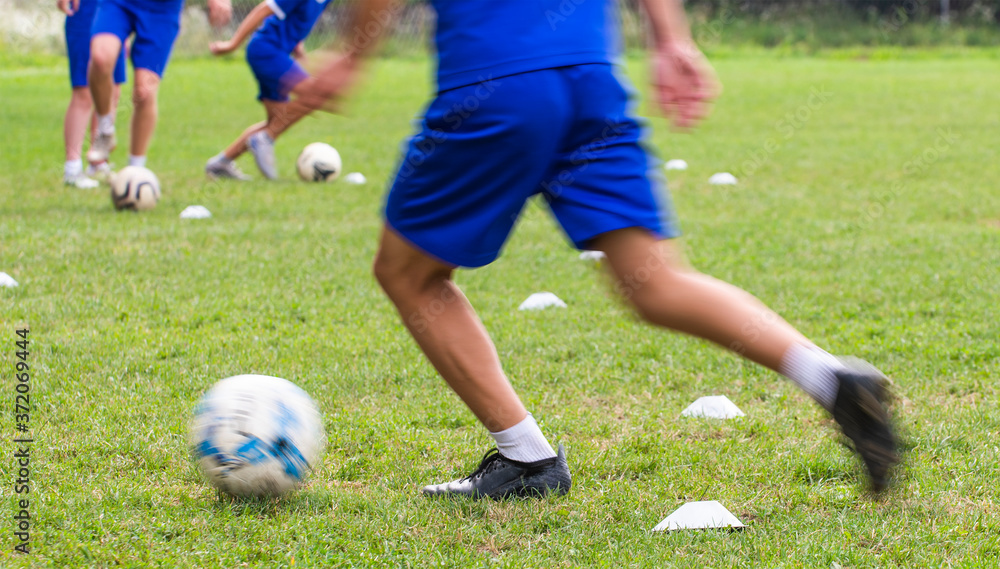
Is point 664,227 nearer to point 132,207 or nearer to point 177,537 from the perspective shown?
point 177,537

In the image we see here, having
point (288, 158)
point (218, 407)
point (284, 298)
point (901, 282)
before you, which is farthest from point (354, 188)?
point (218, 407)

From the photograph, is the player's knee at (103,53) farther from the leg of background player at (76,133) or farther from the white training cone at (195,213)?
the white training cone at (195,213)

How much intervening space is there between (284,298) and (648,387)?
200 cm

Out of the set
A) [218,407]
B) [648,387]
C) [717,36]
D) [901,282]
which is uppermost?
[218,407]

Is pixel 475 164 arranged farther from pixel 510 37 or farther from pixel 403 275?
pixel 403 275

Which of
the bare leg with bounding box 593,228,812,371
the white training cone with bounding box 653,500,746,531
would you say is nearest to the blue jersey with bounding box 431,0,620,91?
the bare leg with bounding box 593,228,812,371

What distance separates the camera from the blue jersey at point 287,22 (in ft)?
26.4

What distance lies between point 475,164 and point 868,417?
101 cm

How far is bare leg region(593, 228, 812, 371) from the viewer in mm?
2158

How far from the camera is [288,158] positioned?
998cm

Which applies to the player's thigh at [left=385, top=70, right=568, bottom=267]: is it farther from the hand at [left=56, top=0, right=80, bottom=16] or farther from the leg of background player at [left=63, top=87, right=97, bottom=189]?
the leg of background player at [left=63, top=87, right=97, bottom=189]

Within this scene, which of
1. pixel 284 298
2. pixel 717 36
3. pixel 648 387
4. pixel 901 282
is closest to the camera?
pixel 648 387

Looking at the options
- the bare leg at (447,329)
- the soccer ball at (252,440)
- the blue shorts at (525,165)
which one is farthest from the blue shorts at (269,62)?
the blue shorts at (525,165)

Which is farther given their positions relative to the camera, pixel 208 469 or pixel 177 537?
pixel 208 469
